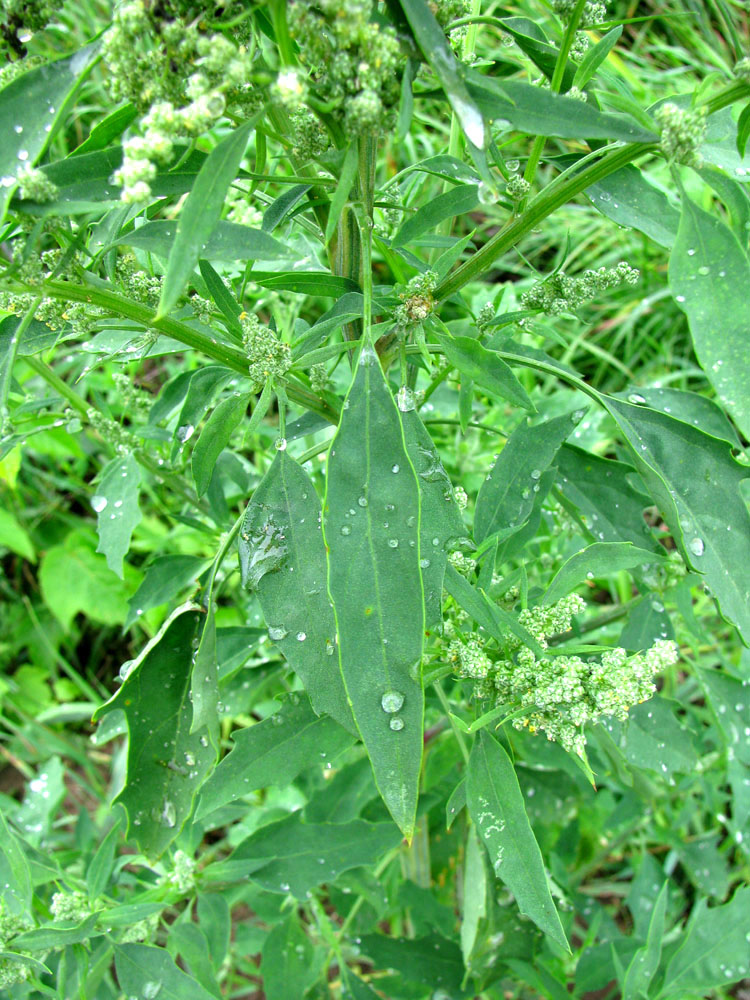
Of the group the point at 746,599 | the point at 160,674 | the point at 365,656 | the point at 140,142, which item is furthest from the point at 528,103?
the point at 160,674

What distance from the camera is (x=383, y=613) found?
3.31ft

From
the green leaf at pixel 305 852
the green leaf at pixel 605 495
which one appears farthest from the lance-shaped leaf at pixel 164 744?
the green leaf at pixel 605 495

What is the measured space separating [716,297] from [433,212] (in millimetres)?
385

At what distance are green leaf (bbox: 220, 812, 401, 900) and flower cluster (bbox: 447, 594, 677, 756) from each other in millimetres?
717

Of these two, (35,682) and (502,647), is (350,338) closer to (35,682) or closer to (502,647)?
(502,647)

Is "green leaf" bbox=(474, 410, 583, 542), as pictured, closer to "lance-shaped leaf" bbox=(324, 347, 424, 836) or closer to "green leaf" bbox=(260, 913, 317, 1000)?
Answer: "lance-shaped leaf" bbox=(324, 347, 424, 836)

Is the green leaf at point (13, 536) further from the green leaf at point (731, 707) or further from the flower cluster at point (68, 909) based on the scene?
the green leaf at point (731, 707)

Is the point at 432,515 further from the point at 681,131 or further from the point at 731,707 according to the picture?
the point at 731,707

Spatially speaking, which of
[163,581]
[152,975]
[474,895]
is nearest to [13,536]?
[163,581]

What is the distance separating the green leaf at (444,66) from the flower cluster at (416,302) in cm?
33

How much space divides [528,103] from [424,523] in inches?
21.7

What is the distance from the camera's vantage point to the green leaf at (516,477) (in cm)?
152

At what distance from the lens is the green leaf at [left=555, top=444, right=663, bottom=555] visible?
161cm

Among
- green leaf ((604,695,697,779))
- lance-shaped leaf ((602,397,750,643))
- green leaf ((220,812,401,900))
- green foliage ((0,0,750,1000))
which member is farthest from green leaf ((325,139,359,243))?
green leaf ((220,812,401,900))
